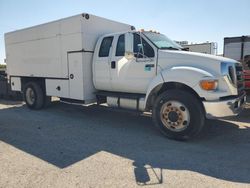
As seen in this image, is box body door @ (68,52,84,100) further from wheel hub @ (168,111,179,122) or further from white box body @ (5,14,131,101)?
wheel hub @ (168,111,179,122)

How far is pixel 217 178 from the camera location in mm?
3672

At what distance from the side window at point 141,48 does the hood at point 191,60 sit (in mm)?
286

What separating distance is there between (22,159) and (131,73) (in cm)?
317

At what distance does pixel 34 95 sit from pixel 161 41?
5.03 m

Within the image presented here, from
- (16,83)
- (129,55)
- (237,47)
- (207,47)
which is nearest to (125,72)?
(129,55)

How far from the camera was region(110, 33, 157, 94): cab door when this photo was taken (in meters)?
5.98

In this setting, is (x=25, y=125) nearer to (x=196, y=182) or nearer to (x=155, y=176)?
(x=155, y=176)

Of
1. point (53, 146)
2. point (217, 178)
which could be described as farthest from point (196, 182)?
point (53, 146)

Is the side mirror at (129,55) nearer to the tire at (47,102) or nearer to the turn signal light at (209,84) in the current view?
the turn signal light at (209,84)

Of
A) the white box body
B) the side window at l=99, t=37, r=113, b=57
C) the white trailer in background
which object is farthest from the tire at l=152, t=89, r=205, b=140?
the white trailer in background

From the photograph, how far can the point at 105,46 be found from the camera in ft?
22.9

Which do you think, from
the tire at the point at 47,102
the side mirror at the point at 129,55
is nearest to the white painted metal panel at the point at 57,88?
the tire at the point at 47,102

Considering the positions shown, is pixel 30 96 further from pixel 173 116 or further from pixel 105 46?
pixel 173 116

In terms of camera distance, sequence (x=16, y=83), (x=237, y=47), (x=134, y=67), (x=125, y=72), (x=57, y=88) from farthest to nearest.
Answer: (x=237, y=47)
(x=16, y=83)
(x=57, y=88)
(x=125, y=72)
(x=134, y=67)
